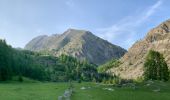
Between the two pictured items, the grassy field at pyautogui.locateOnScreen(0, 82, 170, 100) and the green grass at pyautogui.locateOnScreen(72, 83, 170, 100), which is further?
the green grass at pyautogui.locateOnScreen(72, 83, 170, 100)

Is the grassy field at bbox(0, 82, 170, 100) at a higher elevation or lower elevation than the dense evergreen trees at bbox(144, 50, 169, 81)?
lower

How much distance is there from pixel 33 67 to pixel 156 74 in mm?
68948

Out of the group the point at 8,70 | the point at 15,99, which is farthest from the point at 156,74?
the point at 15,99

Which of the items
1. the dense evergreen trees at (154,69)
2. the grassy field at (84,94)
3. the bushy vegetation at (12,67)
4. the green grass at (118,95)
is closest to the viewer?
the grassy field at (84,94)

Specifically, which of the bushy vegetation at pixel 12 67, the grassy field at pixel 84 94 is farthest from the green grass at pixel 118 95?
the bushy vegetation at pixel 12 67

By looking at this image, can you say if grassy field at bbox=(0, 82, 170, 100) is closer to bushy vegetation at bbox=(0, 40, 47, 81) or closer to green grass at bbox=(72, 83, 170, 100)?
green grass at bbox=(72, 83, 170, 100)

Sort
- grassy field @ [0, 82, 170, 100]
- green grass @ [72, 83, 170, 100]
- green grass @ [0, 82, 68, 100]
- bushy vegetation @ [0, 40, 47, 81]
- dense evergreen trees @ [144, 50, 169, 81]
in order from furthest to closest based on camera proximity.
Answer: dense evergreen trees @ [144, 50, 169, 81], bushy vegetation @ [0, 40, 47, 81], green grass @ [72, 83, 170, 100], grassy field @ [0, 82, 170, 100], green grass @ [0, 82, 68, 100]

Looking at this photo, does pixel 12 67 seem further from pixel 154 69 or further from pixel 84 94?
pixel 84 94

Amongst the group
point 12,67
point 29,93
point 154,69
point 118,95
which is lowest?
point 118,95

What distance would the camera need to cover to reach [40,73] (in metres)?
178

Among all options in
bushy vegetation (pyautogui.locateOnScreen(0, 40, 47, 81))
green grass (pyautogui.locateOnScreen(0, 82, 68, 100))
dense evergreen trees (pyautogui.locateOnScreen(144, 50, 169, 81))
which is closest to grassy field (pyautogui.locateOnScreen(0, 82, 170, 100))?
green grass (pyautogui.locateOnScreen(0, 82, 68, 100))

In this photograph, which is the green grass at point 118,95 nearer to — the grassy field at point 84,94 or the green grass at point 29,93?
the grassy field at point 84,94

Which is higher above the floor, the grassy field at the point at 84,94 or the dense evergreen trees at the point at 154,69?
the dense evergreen trees at the point at 154,69

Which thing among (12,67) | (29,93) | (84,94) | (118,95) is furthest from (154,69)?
(29,93)
